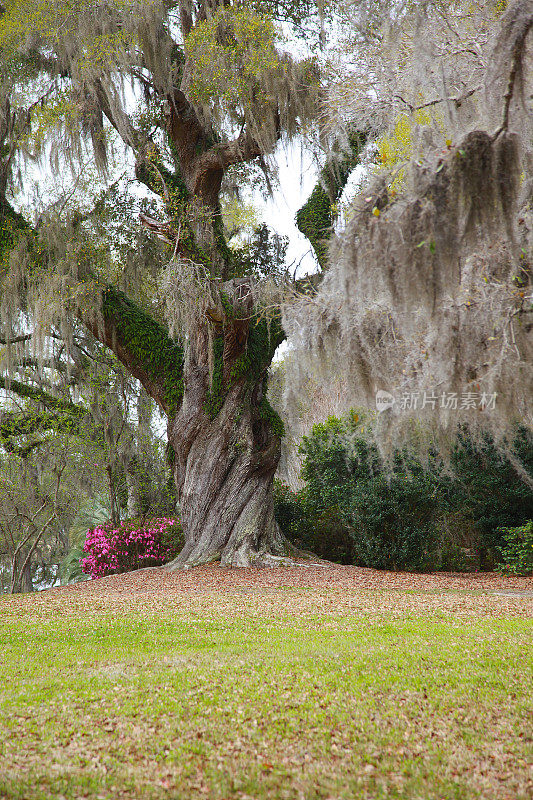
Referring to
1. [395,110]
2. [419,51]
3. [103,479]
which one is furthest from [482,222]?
→ [103,479]

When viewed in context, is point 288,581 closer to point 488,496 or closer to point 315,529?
point 315,529

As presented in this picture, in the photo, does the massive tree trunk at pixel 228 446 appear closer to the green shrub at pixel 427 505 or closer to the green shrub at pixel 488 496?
the green shrub at pixel 427 505

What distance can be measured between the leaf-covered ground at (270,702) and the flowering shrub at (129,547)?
186 inches

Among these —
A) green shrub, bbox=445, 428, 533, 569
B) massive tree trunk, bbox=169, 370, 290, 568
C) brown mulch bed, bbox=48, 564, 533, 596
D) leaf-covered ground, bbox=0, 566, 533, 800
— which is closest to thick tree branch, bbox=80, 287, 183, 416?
massive tree trunk, bbox=169, 370, 290, 568

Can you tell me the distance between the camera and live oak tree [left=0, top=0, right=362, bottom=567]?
9.00 meters

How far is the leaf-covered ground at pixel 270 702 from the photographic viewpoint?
2.72 meters

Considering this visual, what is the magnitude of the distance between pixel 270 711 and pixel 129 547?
849 centimetres

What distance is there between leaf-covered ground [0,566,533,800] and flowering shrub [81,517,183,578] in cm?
473

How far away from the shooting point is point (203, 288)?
889 cm

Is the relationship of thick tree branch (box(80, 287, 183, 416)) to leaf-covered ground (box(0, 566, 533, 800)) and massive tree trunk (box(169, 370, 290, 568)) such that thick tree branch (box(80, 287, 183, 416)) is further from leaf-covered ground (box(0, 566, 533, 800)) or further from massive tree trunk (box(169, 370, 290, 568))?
leaf-covered ground (box(0, 566, 533, 800))

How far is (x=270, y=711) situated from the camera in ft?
11.2

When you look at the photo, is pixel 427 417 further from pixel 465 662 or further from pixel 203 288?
pixel 203 288

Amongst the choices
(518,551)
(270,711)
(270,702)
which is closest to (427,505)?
(518,551)

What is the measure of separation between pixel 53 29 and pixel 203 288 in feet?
15.1
